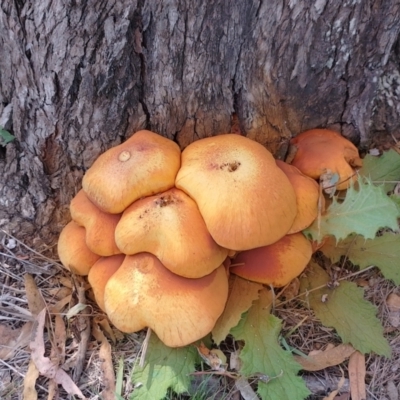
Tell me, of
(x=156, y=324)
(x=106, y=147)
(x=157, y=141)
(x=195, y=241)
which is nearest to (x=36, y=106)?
(x=106, y=147)

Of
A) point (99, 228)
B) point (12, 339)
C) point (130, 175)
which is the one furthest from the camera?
point (12, 339)

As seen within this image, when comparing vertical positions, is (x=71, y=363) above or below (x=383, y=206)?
below

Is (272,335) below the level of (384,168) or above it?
below

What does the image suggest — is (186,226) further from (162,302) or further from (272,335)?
(272,335)

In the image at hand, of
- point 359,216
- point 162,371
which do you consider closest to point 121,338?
point 162,371

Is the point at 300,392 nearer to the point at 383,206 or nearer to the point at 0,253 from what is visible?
the point at 383,206

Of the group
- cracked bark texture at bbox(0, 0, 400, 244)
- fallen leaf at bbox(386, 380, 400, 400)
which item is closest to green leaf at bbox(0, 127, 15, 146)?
cracked bark texture at bbox(0, 0, 400, 244)

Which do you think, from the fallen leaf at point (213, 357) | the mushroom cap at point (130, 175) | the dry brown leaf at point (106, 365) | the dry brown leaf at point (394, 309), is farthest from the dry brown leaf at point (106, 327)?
the dry brown leaf at point (394, 309)
